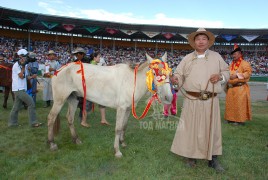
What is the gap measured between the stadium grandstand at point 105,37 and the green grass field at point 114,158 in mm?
24064

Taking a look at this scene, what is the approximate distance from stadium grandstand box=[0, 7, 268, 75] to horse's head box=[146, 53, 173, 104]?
1022 inches

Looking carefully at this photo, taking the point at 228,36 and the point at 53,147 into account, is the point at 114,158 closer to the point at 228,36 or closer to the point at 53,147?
the point at 53,147

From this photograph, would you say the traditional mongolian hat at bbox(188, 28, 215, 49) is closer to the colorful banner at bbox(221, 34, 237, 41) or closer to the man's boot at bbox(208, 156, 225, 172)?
the man's boot at bbox(208, 156, 225, 172)

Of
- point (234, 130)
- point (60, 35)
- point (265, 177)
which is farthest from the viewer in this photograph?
point (60, 35)

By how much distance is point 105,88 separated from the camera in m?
4.69

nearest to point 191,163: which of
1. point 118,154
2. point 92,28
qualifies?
point 118,154

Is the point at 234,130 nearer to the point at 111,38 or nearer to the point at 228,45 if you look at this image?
the point at 111,38

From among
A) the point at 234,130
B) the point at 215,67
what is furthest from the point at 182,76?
the point at 234,130

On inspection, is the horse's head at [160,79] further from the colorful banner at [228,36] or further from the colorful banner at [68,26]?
the colorful banner at [228,36]

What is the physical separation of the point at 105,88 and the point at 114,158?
1.32 metres

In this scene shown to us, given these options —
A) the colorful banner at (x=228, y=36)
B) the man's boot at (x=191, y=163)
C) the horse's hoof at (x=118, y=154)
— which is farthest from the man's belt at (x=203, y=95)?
the colorful banner at (x=228, y=36)

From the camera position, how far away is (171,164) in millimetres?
4156

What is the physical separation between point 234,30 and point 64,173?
39761 mm

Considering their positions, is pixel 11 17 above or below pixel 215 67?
above
